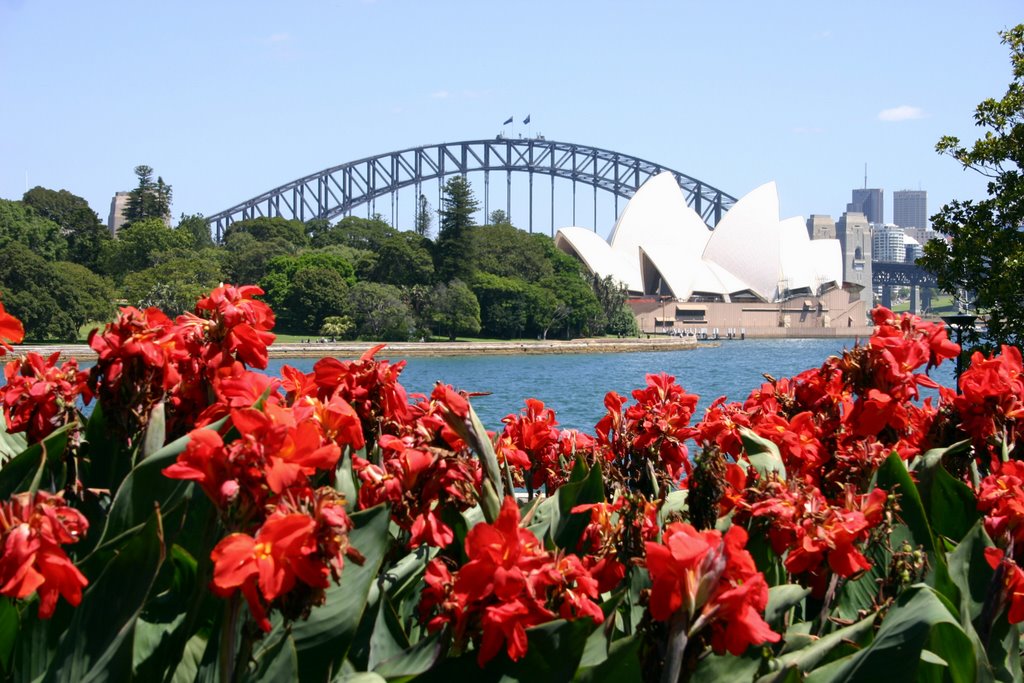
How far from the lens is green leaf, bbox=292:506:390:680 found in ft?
4.18

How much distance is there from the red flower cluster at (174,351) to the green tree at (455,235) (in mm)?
52408

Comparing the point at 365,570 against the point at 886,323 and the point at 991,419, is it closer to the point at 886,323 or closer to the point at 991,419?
the point at 886,323

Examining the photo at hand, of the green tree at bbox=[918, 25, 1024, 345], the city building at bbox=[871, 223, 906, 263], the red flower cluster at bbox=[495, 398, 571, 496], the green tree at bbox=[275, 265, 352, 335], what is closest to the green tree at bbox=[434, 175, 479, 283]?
the green tree at bbox=[275, 265, 352, 335]

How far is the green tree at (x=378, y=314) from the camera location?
47.8 m

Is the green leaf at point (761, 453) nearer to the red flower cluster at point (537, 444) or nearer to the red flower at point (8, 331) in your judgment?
the red flower cluster at point (537, 444)

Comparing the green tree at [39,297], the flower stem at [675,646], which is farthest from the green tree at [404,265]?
the flower stem at [675,646]

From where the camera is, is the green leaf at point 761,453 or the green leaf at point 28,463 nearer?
the green leaf at point 28,463

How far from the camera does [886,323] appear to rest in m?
2.08

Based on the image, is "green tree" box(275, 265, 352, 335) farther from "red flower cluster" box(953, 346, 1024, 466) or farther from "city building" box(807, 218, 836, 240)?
"city building" box(807, 218, 836, 240)

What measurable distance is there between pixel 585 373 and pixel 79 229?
37084mm

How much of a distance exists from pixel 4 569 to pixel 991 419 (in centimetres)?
180

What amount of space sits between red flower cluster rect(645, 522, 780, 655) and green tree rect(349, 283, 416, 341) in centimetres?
4697

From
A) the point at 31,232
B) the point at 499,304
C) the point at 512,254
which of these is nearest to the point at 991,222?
the point at 499,304

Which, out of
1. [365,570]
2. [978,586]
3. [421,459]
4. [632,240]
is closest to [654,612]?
[365,570]
